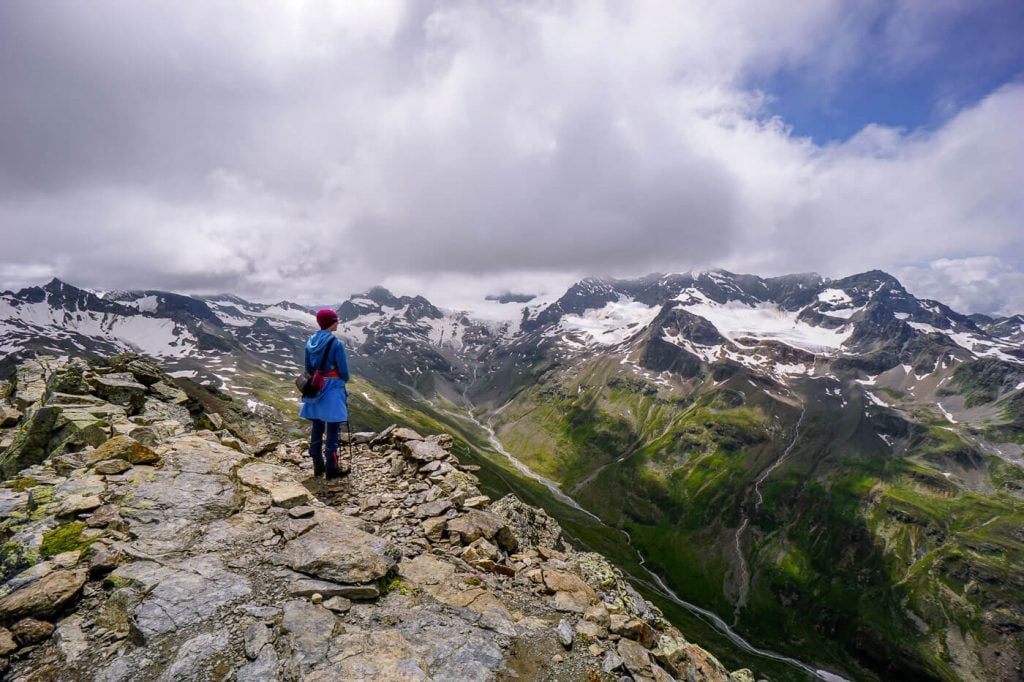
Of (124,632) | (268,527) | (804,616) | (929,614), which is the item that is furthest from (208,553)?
(929,614)

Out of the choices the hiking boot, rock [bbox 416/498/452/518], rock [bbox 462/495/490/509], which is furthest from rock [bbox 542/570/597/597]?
the hiking boot

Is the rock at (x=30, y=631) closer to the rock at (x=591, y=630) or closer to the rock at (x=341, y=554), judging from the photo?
the rock at (x=341, y=554)

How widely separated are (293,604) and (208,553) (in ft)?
10.1

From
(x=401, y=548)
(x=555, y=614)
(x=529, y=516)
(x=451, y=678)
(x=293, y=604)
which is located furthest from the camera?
(x=529, y=516)

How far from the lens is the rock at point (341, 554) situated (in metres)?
10.7

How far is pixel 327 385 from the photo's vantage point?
16.3m

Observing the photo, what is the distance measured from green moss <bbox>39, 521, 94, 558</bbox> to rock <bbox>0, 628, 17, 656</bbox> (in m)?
2.35

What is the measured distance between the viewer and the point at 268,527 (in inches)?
489

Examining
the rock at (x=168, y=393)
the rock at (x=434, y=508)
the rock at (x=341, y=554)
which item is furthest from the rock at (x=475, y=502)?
the rock at (x=168, y=393)

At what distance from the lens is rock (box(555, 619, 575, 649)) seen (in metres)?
10.7

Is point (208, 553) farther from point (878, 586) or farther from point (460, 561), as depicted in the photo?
point (878, 586)

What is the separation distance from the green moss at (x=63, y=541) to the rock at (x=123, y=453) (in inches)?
172

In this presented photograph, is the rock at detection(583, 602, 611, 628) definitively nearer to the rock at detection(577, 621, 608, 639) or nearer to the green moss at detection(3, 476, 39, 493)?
the rock at detection(577, 621, 608, 639)

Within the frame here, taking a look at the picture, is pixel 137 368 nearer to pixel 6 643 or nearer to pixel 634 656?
pixel 6 643
